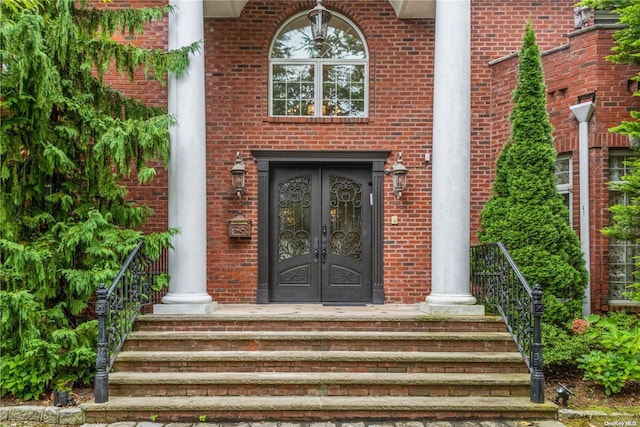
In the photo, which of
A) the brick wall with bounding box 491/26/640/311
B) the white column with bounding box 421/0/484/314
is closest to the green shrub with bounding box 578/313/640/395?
the brick wall with bounding box 491/26/640/311

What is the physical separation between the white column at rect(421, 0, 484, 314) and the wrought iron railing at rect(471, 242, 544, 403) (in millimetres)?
287

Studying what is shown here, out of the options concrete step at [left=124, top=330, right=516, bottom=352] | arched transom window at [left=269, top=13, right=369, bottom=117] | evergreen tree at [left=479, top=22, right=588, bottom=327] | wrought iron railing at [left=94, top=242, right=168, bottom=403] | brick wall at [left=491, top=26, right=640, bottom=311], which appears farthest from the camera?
arched transom window at [left=269, top=13, right=369, bottom=117]

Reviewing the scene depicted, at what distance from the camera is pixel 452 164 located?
5.95 m

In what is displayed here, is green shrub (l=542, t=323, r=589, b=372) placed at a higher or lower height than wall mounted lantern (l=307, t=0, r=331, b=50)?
lower

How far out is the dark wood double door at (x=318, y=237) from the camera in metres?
7.28

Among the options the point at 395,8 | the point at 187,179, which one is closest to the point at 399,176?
the point at 395,8

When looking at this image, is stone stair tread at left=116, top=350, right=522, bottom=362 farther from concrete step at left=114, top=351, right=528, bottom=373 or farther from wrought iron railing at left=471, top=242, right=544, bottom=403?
wrought iron railing at left=471, top=242, right=544, bottom=403

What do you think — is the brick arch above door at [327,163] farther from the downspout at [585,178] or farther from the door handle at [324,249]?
the downspout at [585,178]

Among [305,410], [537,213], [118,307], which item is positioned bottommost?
[305,410]

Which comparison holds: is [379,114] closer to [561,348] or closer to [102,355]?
[561,348]

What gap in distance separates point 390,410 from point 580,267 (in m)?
3.10

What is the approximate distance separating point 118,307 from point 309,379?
85.2 inches

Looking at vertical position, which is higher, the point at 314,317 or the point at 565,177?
the point at 565,177

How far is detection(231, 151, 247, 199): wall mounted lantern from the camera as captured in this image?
276 inches
